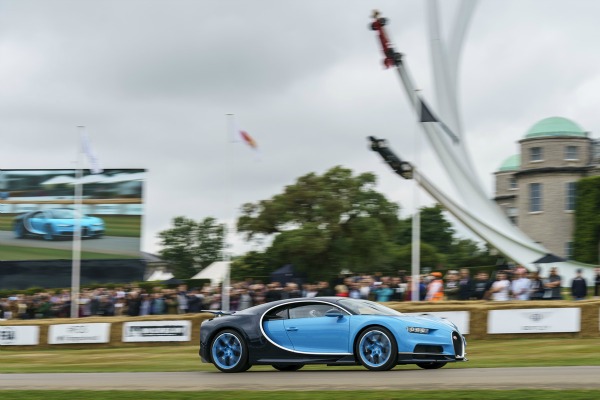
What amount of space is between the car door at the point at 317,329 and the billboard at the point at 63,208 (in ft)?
154

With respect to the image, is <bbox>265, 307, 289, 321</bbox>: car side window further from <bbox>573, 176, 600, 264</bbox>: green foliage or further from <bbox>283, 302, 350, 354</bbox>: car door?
<bbox>573, 176, 600, 264</bbox>: green foliage

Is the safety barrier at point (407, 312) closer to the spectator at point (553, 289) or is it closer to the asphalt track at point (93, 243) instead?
the spectator at point (553, 289)

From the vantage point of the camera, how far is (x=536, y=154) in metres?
77.7

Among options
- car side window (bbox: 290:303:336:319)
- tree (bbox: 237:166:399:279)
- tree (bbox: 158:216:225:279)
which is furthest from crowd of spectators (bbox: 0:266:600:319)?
tree (bbox: 158:216:225:279)

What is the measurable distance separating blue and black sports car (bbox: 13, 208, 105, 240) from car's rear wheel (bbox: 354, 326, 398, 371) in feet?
158

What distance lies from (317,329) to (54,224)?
48.0 m

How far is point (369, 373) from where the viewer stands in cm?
1406

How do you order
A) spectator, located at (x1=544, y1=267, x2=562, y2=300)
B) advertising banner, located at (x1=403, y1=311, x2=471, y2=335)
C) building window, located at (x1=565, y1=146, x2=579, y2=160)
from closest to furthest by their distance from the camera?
1. advertising banner, located at (x1=403, y1=311, x2=471, y2=335)
2. spectator, located at (x1=544, y1=267, x2=562, y2=300)
3. building window, located at (x1=565, y1=146, x2=579, y2=160)

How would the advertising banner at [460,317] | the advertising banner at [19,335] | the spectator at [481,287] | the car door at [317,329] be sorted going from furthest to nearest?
the advertising banner at [19,335] < the spectator at [481,287] < the advertising banner at [460,317] < the car door at [317,329]

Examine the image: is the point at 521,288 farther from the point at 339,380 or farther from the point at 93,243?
the point at 93,243

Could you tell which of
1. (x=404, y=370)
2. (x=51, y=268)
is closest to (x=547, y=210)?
(x=51, y=268)

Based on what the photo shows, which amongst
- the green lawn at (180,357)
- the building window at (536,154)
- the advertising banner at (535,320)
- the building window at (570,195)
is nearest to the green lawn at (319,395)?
the green lawn at (180,357)

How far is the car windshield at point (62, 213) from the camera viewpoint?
60219mm

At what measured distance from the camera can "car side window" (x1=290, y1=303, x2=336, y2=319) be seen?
15030 mm
